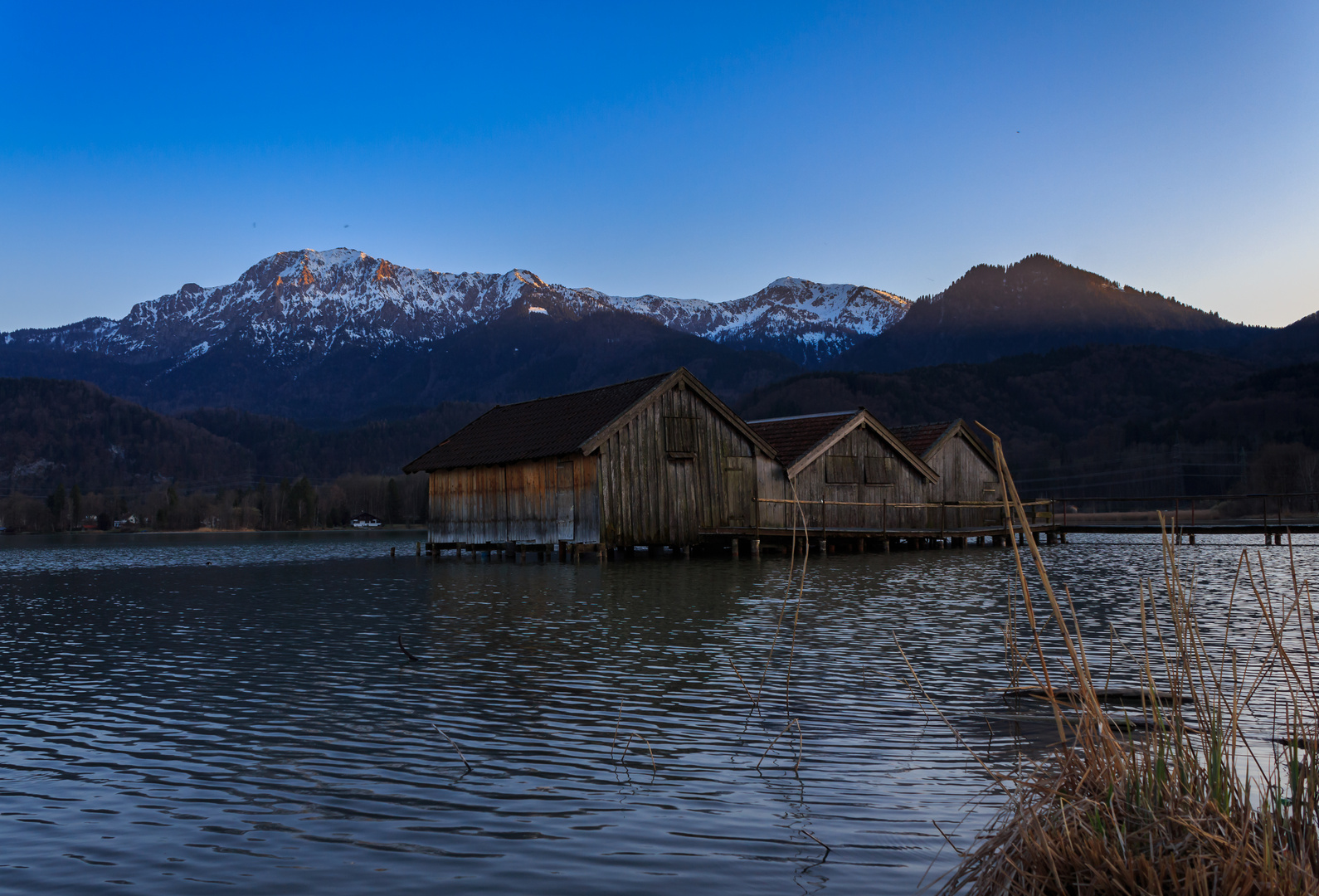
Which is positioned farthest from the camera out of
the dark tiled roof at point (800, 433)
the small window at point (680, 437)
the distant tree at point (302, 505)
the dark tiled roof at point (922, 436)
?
the distant tree at point (302, 505)

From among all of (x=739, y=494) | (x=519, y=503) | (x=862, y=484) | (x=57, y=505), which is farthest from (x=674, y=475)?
(x=57, y=505)

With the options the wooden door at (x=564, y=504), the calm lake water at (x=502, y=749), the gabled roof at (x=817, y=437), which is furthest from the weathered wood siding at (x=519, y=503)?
the calm lake water at (x=502, y=749)

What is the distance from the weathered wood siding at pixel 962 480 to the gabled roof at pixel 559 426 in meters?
11.5

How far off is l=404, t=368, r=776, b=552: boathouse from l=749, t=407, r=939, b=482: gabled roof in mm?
1671

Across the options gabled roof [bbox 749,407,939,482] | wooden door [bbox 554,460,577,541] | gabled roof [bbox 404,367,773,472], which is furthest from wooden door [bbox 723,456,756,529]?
wooden door [bbox 554,460,577,541]

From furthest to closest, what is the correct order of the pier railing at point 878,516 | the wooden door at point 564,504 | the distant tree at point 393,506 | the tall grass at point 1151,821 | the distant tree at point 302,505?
the distant tree at point 302,505 < the distant tree at point 393,506 < the pier railing at point 878,516 < the wooden door at point 564,504 < the tall grass at point 1151,821

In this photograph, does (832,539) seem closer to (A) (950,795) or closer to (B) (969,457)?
(B) (969,457)

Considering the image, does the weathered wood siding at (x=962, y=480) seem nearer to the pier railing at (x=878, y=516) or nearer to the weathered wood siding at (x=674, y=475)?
the pier railing at (x=878, y=516)

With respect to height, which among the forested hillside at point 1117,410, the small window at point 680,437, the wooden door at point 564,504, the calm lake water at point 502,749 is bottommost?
the calm lake water at point 502,749

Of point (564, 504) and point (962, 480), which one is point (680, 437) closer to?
point (564, 504)

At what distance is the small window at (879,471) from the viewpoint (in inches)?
1845

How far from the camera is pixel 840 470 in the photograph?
46.0m

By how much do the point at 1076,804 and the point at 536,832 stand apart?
3539mm

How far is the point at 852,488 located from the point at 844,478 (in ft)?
2.24
